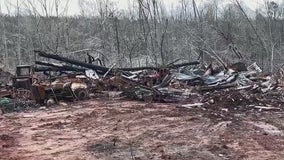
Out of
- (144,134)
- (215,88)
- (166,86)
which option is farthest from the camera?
(166,86)

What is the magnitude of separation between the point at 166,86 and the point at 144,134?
7.94m

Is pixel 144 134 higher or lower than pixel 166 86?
lower

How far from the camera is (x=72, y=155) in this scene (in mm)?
8336

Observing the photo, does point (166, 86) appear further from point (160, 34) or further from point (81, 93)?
point (160, 34)

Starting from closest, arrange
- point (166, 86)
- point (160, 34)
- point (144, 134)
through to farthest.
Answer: point (144, 134)
point (166, 86)
point (160, 34)

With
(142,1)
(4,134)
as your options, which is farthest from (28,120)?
(142,1)

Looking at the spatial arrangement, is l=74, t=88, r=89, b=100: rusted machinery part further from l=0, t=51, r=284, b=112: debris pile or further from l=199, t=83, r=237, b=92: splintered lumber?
l=199, t=83, r=237, b=92: splintered lumber

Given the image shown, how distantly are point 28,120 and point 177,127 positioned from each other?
15.9 ft

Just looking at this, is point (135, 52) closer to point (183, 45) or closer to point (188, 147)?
point (183, 45)

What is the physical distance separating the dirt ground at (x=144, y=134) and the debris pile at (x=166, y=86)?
1.04 meters

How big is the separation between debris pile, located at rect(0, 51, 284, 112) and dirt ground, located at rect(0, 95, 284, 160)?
1.04 meters

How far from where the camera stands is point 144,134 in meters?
9.92

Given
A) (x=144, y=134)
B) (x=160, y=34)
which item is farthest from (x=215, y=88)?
(x=160, y=34)

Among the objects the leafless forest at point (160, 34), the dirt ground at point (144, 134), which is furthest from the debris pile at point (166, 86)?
the leafless forest at point (160, 34)
